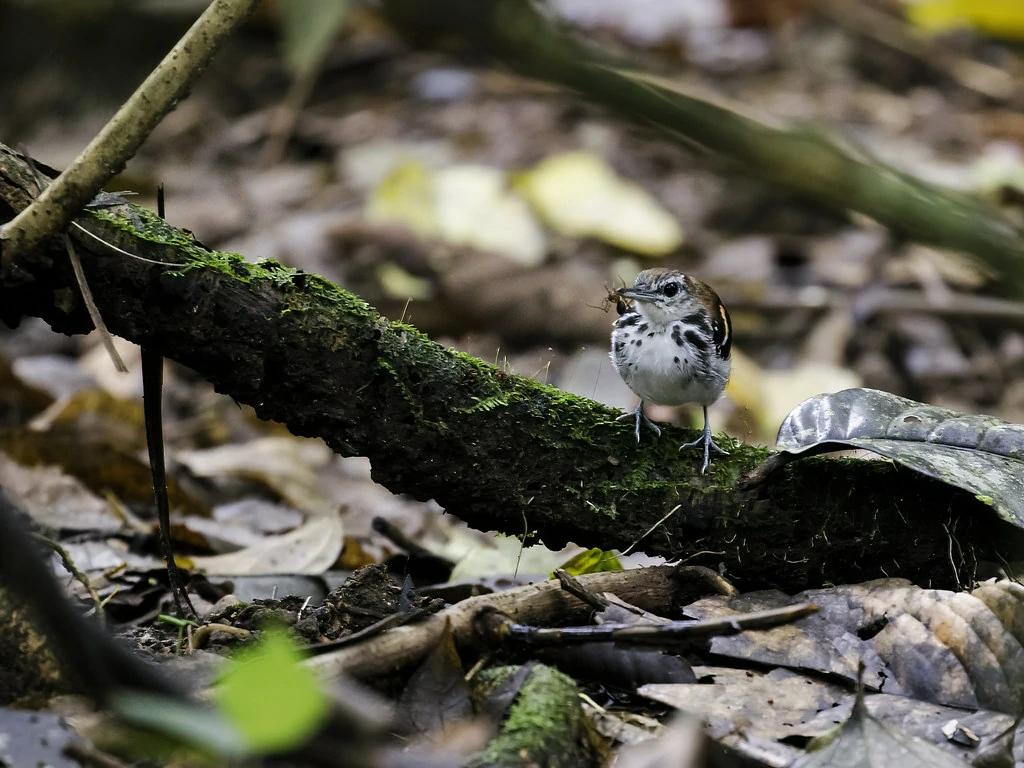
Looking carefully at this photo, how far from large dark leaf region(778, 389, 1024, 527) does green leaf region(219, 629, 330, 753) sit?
1.97m

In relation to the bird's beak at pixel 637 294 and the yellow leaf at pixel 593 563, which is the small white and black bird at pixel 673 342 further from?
the yellow leaf at pixel 593 563

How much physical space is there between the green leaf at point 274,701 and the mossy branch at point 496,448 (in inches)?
72.9

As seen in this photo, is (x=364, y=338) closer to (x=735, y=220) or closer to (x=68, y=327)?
(x=68, y=327)

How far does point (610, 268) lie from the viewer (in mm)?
7809

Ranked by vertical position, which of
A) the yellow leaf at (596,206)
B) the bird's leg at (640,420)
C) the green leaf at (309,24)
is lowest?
the bird's leg at (640,420)

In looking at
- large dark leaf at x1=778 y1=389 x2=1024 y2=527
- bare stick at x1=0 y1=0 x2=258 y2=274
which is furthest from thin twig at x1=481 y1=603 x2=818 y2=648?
bare stick at x1=0 y1=0 x2=258 y2=274

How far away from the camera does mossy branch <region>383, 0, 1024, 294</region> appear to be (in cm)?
117

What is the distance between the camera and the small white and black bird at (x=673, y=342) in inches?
144

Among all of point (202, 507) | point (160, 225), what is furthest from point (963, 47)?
point (160, 225)

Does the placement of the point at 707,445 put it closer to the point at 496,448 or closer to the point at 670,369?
the point at 670,369

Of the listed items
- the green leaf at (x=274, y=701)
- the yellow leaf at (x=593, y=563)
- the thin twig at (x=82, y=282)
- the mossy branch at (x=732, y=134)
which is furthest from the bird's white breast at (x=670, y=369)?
the green leaf at (x=274, y=701)

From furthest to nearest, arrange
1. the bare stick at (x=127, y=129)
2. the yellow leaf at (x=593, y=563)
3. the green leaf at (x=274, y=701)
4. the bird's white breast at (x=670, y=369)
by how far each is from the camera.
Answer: the bird's white breast at (x=670, y=369) < the yellow leaf at (x=593, y=563) < the bare stick at (x=127, y=129) < the green leaf at (x=274, y=701)

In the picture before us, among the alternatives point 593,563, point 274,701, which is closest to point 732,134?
point 274,701

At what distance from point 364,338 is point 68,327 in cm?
77
